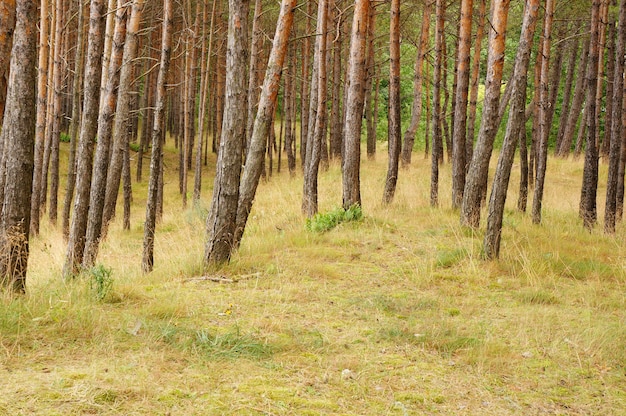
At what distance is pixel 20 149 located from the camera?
18.5 feet

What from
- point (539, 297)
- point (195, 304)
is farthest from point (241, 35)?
Result: point (539, 297)

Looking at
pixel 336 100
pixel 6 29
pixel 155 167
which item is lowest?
pixel 155 167

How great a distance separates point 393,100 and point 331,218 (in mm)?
4588

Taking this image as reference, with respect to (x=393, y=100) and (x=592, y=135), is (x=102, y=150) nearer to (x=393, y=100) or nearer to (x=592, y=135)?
(x=393, y=100)

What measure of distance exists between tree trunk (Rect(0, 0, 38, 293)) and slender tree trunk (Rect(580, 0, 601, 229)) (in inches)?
406

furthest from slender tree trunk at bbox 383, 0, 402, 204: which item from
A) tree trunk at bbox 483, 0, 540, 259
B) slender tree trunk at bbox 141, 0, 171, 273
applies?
slender tree trunk at bbox 141, 0, 171, 273

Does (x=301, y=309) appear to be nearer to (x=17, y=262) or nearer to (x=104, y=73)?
(x=17, y=262)

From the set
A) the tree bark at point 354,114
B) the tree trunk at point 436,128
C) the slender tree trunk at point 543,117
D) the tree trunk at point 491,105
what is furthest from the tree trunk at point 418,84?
the tree trunk at point 491,105

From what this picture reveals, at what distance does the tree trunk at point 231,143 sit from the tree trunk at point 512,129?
353 centimetres

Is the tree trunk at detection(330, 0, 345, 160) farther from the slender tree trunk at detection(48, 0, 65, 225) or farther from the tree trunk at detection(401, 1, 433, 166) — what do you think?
the slender tree trunk at detection(48, 0, 65, 225)

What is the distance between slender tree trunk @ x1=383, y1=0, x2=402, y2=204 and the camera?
13.5m

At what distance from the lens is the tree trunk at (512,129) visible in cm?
836

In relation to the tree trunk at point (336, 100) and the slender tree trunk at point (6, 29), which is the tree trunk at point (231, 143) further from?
the tree trunk at point (336, 100)

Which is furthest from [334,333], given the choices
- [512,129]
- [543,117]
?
[543,117]
